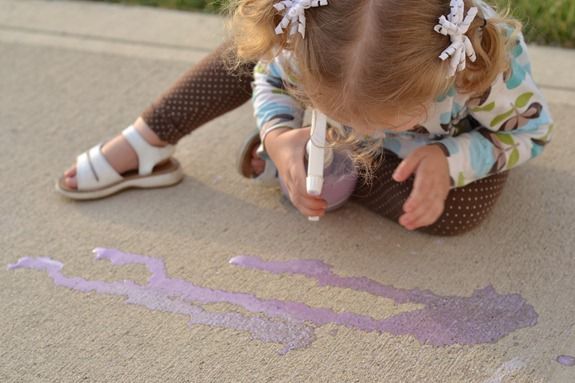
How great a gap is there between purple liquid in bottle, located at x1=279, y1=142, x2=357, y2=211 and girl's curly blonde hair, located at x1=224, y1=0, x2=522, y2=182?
24cm

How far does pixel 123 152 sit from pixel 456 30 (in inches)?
31.7

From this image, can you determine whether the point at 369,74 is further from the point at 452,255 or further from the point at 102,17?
the point at 102,17

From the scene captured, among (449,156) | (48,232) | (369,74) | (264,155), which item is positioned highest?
(369,74)

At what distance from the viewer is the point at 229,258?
1497 mm

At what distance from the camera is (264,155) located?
1.65 metres

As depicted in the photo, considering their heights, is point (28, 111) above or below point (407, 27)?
below

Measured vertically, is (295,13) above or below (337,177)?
above

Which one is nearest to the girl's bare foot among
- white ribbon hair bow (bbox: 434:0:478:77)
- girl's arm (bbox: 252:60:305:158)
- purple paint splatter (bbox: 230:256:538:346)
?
girl's arm (bbox: 252:60:305:158)

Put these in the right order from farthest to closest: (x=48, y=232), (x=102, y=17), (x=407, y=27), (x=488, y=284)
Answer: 1. (x=102, y=17)
2. (x=48, y=232)
3. (x=488, y=284)
4. (x=407, y=27)

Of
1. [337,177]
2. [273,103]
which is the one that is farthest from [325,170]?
[273,103]

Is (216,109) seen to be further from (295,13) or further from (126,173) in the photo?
(295,13)

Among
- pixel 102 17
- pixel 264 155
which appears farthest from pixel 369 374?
pixel 102 17

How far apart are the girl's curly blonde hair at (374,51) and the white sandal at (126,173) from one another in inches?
19.1

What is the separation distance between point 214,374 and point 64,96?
1029 millimetres
